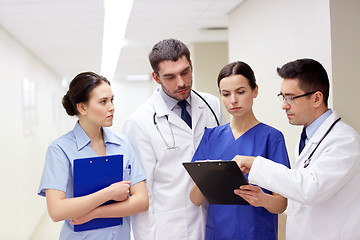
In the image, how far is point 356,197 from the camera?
1.50 meters

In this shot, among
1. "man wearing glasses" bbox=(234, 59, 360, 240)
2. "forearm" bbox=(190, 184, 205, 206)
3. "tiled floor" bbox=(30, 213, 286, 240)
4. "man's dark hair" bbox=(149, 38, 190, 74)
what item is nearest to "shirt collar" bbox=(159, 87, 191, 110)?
"man's dark hair" bbox=(149, 38, 190, 74)

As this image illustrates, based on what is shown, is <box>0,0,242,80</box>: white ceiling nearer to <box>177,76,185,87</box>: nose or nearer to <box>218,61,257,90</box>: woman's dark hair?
<box>177,76,185,87</box>: nose

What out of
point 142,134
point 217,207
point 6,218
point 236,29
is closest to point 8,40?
point 6,218

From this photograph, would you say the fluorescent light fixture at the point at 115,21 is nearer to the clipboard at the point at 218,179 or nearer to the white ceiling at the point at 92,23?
the white ceiling at the point at 92,23

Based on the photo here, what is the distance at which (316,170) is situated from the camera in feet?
4.79

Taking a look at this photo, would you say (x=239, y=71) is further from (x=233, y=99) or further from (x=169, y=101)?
(x=169, y=101)

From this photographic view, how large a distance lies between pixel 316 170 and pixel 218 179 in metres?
0.36

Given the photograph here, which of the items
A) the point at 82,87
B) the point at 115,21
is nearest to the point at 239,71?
the point at 82,87

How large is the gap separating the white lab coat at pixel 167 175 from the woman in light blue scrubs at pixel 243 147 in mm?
132

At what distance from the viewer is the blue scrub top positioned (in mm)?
1723

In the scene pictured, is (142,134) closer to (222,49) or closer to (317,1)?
(317,1)

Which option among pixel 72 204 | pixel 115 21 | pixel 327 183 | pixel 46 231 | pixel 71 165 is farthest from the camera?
pixel 46 231

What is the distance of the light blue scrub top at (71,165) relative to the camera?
1637 mm

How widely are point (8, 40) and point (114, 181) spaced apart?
3796 millimetres
